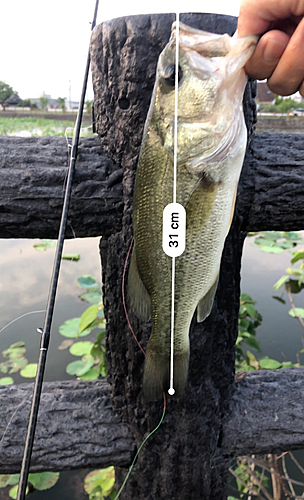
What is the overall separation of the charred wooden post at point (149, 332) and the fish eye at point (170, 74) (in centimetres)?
14

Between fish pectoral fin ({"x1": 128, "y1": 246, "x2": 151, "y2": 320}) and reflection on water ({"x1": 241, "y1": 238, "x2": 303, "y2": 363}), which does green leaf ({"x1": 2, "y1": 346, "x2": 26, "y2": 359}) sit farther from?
fish pectoral fin ({"x1": 128, "y1": 246, "x2": 151, "y2": 320})

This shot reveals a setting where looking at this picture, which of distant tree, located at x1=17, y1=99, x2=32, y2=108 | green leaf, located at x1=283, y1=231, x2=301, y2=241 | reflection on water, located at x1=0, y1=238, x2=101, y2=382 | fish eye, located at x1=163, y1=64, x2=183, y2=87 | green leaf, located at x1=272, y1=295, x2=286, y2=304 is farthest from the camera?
distant tree, located at x1=17, y1=99, x2=32, y2=108

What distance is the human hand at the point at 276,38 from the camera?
627 millimetres

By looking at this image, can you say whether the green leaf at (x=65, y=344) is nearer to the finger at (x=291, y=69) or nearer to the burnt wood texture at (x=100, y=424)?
the burnt wood texture at (x=100, y=424)

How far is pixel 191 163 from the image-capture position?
78cm

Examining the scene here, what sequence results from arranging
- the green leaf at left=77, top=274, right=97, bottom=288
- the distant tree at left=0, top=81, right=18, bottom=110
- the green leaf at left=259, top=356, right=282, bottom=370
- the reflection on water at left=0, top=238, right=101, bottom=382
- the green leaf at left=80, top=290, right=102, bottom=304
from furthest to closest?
the distant tree at left=0, top=81, right=18, bottom=110, the green leaf at left=80, top=290, right=102, bottom=304, the green leaf at left=77, top=274, right=97, bottom=288, the reflection on water at left=0, top=238, right=101, bottom=382, the green leaf at left=259, top=356, right=282, bottom=370

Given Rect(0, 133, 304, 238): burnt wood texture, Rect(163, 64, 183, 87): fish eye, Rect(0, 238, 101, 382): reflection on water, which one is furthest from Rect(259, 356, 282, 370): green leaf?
Rect(163, 64, 183, 87): fish eye

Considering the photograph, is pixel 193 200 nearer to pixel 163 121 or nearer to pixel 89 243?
pixel 163 121

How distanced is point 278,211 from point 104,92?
57 centimetres

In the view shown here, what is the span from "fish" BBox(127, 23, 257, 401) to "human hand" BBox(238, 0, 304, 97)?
0.07 feet

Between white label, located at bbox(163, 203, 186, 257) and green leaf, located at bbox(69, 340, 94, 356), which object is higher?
white label, located at bbox(163, 203, 186, 257)

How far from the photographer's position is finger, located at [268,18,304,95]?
630 millimetres

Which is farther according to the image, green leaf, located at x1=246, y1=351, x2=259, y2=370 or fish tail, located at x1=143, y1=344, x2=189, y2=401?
green leaf, located at x1=246, y1=351, x2=259, y2=370

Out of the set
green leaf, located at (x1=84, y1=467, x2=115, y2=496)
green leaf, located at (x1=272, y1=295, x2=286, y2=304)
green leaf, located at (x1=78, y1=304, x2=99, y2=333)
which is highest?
green leaf, located at (x1=78, y1=304, x2=99, y2=333)
